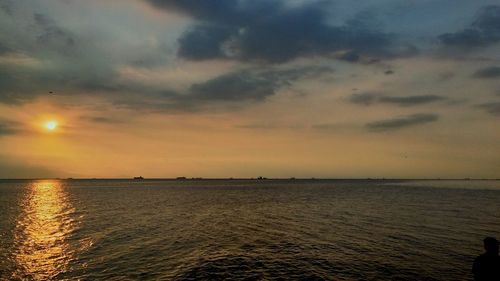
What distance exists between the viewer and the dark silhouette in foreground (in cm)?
1622

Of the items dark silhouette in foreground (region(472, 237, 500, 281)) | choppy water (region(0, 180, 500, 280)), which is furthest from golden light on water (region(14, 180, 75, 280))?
dark silhouette in foreground (region(472, 237, 500, 281))

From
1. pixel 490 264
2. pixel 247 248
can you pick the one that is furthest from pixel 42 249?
pixel 490 264

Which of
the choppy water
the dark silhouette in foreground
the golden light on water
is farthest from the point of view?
the golden light on water

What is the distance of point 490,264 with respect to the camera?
16359mm

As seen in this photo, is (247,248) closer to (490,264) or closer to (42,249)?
(42,249)

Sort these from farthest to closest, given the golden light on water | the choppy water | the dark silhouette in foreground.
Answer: the golden light on water, the choppy water, the dark silhouette in foreground

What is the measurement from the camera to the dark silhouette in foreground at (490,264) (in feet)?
53.2

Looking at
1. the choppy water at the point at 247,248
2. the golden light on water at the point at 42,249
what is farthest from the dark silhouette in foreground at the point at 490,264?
the golden light on water at the point at 42,249

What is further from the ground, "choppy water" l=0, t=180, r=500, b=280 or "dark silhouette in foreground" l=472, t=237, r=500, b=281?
"dark silhouette in foreground" l=472, t=237, r=500, b=281

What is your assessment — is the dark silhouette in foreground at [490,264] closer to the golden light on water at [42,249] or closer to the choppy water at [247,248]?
the choppy water at [247,248]

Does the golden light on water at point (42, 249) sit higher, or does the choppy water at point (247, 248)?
the choppy water at point (247, 248)

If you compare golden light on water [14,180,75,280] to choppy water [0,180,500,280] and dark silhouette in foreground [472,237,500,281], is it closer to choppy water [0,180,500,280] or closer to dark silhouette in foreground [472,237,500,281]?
choppy water [0,180,500,280]

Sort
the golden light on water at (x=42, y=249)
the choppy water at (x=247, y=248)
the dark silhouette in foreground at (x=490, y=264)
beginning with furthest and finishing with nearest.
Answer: the golden light on water at (x=42, y=249)
the choppy water at (x=247, y=248)
the dark silhouette in foreground at (x=490, y=264)

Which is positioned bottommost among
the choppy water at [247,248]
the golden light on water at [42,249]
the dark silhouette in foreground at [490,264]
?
the golden light on water at [42,249]
